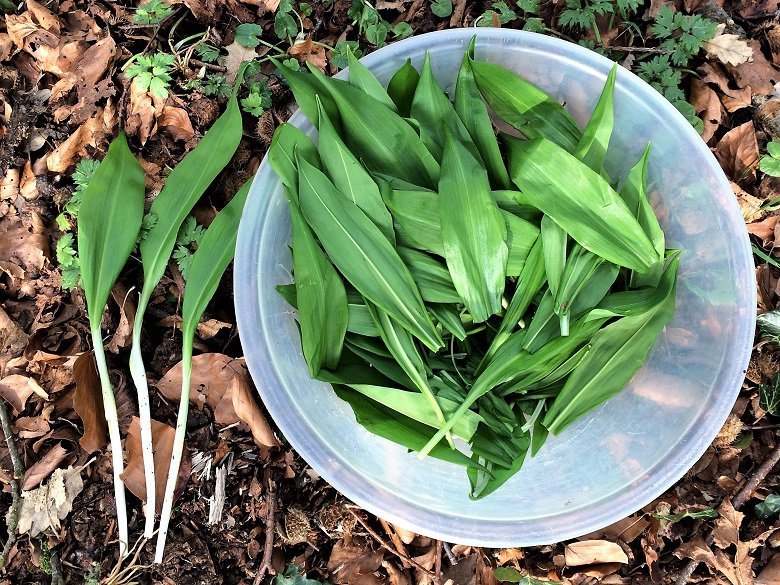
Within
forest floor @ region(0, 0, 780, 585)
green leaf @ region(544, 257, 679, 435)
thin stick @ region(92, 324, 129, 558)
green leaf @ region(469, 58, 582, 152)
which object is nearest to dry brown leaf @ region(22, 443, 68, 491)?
forest floor @ region(0, 0, 780, 585)

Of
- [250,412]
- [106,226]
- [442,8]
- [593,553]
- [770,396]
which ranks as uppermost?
[442,8]

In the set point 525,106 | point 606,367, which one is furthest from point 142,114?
point 606,367

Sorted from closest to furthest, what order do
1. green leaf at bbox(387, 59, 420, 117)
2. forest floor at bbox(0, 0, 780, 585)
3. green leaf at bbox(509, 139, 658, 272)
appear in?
green leaf at bbox(509, 139, 658, 272), green leaf at bbox(387, 59, 420, 117), forest floor at bbox(0, 0, 780, 585)

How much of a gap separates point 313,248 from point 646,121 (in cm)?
57

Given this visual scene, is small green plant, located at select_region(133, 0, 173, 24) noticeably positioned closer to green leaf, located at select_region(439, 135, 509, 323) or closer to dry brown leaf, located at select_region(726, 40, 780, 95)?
green leaf, located at select_region(439, 135, 509, 323)

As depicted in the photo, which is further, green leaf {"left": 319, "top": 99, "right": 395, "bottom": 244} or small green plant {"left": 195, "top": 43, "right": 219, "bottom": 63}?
small green plant {"left": 195, "top": 43, "right": 219, "bottom": 63}

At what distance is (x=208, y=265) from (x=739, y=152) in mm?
961

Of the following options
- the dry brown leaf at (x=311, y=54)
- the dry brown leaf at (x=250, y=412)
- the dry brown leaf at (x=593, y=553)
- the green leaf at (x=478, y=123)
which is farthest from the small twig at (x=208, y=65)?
the dry brown leaf at (x=593, y=553)

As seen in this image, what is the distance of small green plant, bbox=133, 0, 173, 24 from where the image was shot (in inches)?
44.7

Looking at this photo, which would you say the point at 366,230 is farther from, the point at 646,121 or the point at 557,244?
the point at 646,121

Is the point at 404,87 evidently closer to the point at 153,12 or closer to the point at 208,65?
the point at 208,65

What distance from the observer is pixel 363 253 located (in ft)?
3.03

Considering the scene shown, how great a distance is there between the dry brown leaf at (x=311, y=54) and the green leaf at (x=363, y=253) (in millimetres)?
332

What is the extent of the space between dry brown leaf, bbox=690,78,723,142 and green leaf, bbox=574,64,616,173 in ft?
1.16
